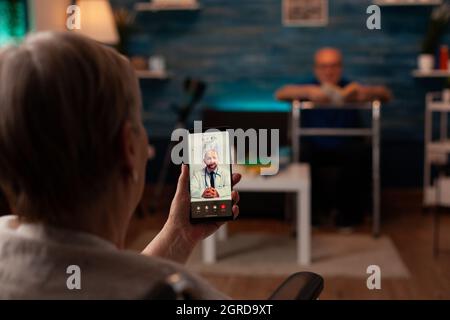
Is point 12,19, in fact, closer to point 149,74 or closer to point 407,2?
point 149,74

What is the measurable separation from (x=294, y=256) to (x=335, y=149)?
1110 mm

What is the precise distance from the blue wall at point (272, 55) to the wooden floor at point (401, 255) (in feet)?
1.28

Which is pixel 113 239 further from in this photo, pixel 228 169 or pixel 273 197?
pixel 273 197

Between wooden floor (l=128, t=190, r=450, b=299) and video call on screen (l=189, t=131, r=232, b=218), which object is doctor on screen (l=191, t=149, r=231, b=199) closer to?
video call on screen (l=189, t=131, r=232, b=218)

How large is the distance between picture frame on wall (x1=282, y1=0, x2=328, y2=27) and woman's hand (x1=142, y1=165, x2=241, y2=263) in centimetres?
439

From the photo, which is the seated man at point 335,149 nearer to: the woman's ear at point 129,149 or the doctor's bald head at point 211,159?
the doctor's bald head at point 211,159

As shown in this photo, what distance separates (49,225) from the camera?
2.51ft

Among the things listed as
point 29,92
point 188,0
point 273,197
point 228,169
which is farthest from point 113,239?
point 188,0

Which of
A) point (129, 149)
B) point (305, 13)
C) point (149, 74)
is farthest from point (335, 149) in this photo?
point (129, 149)

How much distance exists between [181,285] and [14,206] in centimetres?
23

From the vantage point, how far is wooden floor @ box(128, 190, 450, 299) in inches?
124

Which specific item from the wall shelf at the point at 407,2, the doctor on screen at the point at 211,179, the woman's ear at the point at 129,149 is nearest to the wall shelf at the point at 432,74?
the wall shelf at the point at 407,2

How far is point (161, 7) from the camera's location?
5430 millimetres

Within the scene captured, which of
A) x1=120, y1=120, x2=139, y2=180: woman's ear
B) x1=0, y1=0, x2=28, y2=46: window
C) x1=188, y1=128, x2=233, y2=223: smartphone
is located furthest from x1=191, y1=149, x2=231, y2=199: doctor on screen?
x1=0, y1=0, x2=28, y2=46: window
